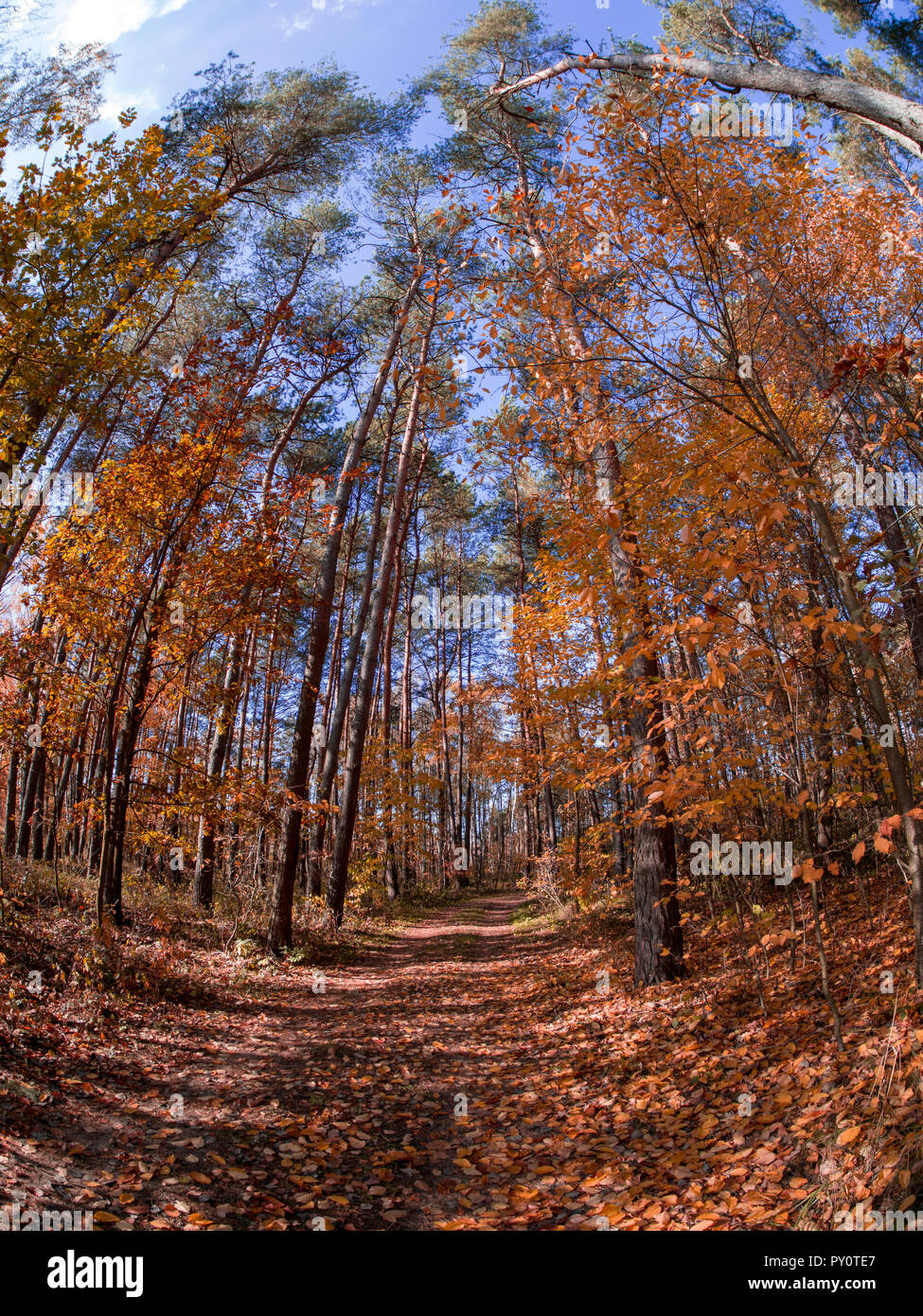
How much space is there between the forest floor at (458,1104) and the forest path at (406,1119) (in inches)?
0.6

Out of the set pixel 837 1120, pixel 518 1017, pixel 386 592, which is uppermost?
pixel 386 592

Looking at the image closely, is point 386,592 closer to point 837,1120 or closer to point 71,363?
point 71,363

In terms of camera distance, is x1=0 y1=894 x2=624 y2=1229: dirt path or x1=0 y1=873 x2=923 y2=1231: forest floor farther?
x1=0 y1=894 x2=624 y2=1229: dirt path

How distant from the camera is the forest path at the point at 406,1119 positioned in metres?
2.95

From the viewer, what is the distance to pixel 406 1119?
4.14m

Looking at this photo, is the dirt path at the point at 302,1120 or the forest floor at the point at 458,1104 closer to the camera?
the forest floor at the point at 458,1104

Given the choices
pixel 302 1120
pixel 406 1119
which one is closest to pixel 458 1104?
pixel 406 1119

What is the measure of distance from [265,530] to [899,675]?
650cm

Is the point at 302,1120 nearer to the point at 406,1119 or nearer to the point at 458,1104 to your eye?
the point at 406,1119

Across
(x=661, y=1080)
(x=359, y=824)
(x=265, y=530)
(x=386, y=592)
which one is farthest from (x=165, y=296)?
(x=661, y=1080)

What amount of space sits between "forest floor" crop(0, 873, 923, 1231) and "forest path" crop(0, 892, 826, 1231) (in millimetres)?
16

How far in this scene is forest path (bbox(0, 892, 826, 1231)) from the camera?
9.69ft

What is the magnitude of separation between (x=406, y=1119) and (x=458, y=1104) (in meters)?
0.35

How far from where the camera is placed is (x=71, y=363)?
4.33m
